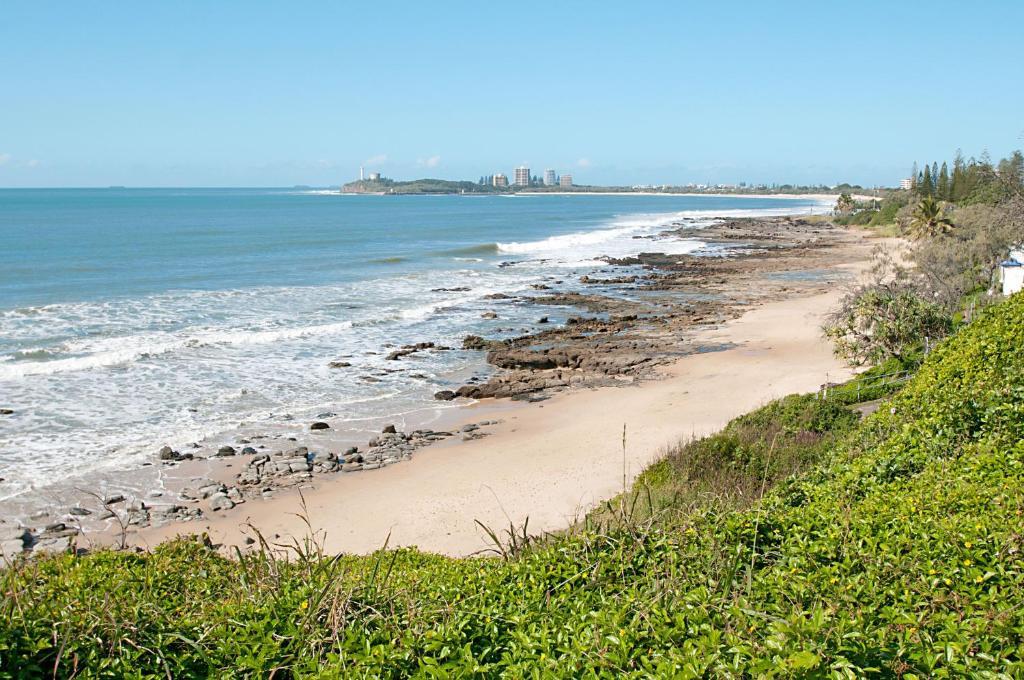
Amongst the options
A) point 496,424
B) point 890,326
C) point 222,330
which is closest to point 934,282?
point 890,326

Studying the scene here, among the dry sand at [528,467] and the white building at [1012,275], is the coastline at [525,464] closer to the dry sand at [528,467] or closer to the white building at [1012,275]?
the dry sand at [528,467]

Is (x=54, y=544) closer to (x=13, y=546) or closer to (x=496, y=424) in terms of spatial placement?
(x=13, y=546)

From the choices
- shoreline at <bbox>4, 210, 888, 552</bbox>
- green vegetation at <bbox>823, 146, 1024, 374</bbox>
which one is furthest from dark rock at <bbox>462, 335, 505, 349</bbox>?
green vegetation at <bbox>823, 146, 1024, 374</bbox>

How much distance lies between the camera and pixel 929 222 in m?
43.7

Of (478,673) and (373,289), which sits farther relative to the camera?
(373,289)

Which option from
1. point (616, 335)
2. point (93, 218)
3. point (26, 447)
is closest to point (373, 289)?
point (616, 335)

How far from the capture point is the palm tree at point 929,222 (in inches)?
1682

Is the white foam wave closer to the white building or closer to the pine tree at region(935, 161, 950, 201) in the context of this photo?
the white building

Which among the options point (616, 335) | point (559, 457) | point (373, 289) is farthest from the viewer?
point (373, 289)

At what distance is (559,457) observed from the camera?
1738cm

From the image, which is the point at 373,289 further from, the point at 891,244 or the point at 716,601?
the point at 891,244

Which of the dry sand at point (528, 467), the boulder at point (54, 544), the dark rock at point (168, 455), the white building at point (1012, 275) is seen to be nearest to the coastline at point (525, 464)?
the dry sand at point (528, 467)

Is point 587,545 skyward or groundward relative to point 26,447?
skyward

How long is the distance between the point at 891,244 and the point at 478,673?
68827mm
